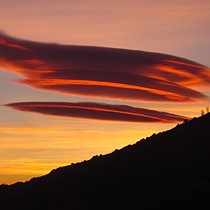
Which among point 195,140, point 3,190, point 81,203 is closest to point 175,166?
point 195,140

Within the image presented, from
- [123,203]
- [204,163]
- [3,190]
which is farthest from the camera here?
[3,190]

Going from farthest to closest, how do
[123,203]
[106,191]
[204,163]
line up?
[204,163] → [106,191] → [123,203]

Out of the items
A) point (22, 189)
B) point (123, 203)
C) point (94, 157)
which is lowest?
point (123, 203)

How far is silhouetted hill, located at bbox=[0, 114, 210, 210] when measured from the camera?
10331 cm

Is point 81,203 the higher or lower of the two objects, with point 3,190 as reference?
lower

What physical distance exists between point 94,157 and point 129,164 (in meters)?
16.9

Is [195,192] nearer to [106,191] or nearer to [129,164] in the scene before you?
[106,191]

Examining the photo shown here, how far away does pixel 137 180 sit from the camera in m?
118

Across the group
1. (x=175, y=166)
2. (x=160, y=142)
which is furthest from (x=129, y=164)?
(x=160, y=142)

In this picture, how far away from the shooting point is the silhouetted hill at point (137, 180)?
103312mm

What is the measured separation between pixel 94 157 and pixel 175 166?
24.5m

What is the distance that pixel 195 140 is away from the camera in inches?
5477

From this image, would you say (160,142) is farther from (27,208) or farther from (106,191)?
(27,208)

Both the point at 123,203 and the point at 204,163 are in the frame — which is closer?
the point at 123,203
